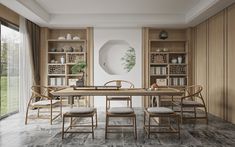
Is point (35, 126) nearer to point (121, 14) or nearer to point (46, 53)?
point (46, 53)

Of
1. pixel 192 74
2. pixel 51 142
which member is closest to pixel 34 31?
pixel 51 142

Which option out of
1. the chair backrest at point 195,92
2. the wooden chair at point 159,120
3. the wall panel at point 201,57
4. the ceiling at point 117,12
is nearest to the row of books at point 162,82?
the chair backrest at point 195,92

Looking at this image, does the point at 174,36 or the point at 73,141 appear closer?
the point at 73,141

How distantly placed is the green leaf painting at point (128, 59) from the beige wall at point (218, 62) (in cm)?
201

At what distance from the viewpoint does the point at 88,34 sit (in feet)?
20.2

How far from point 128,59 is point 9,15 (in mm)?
3570

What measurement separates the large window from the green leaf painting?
3146 millimetres

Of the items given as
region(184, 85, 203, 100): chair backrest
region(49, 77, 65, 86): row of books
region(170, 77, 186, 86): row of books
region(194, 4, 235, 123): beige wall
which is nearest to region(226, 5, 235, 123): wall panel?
region(194, 4, 235, 123): beige wall

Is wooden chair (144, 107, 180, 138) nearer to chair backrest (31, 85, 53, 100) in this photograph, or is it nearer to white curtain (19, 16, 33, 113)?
chair backrest (31, 85, 53, 100)

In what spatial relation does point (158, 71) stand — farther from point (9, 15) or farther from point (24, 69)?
point (9, 15)

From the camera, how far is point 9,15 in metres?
4.84

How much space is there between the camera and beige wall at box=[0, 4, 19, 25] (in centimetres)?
453

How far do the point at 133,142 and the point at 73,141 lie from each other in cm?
92

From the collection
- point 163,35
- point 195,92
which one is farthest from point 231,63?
point 163,35
